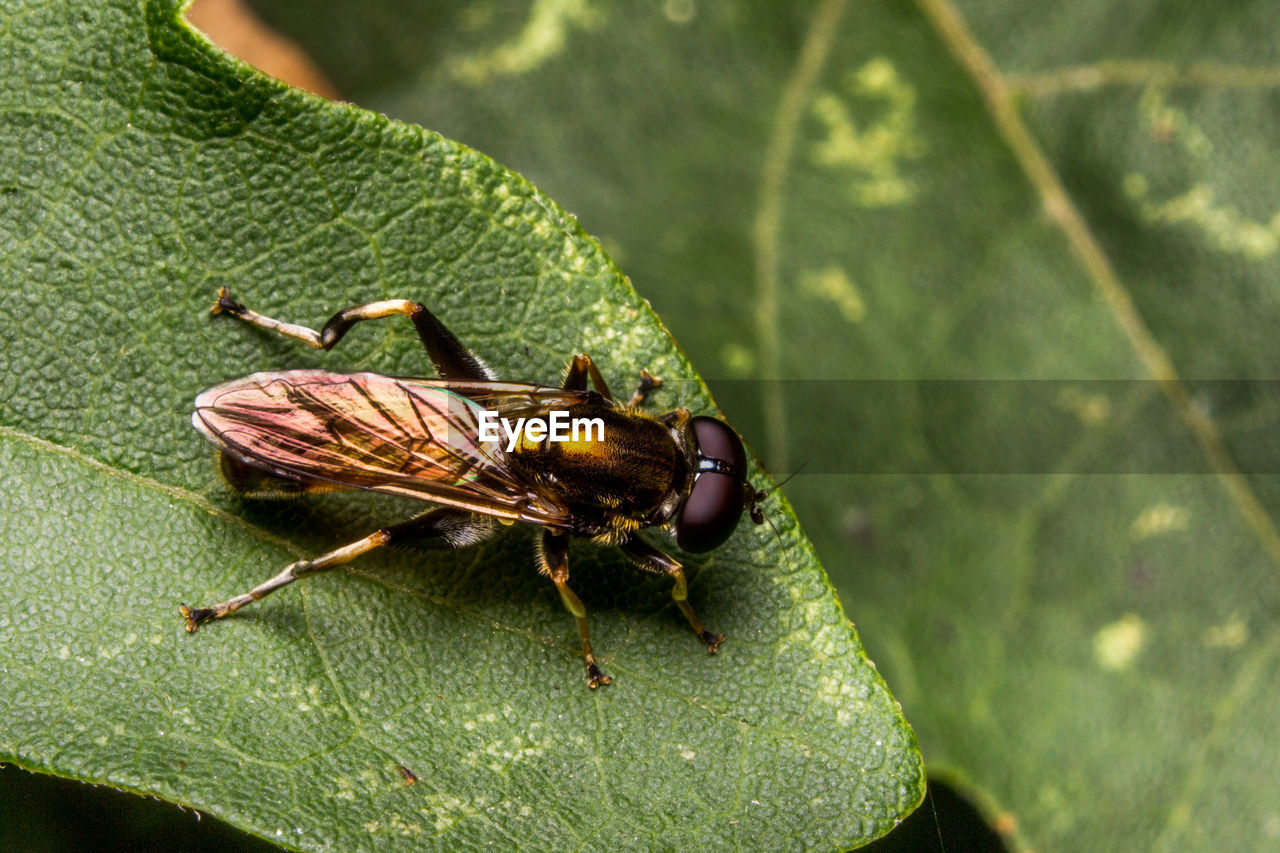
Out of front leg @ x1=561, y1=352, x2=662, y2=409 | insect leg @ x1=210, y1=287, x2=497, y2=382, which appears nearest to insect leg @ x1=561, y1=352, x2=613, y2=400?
front leg @ x1=561, y1=352, x2=662, y2=409

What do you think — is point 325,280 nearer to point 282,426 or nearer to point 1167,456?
point 282,426

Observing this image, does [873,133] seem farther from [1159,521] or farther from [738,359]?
[1159,521]

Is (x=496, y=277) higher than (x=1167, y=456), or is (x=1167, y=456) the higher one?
(x=496, y=277)

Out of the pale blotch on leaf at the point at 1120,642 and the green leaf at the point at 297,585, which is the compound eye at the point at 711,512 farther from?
the pale blotch on leaf at the point at 1120,642

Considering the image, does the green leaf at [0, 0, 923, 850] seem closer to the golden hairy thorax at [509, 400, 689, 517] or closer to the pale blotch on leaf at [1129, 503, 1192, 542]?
the golden hairy thorax at [509, 400, 689, 517]

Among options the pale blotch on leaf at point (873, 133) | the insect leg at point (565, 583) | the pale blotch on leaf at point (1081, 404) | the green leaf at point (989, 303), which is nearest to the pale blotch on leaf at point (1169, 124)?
the green leaf at point (989, 303)

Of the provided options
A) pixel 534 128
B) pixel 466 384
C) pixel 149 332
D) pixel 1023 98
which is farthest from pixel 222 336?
pixel 1023 98
